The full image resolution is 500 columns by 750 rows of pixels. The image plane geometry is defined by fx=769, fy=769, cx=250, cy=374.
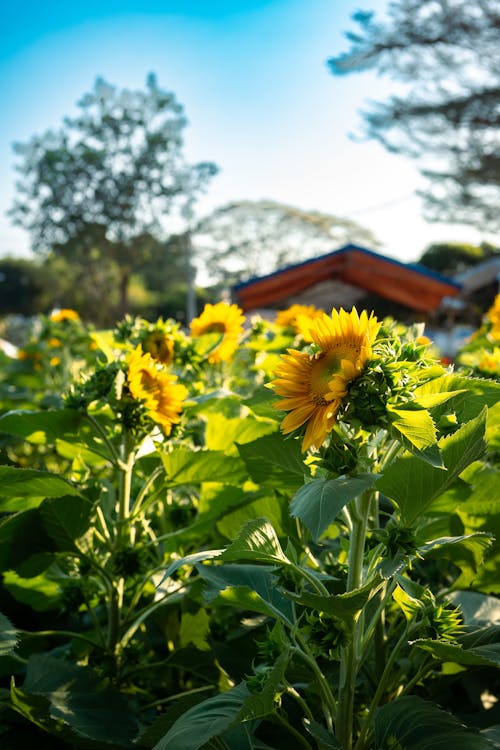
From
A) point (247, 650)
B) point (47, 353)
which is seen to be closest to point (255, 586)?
point (247, 650)

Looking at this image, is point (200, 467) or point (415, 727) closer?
point (415, 727)

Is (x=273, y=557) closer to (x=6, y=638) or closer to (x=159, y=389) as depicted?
(x=6, y=638)

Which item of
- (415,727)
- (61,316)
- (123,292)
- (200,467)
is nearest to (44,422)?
(200,467)

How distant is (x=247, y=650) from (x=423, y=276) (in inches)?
A: 228

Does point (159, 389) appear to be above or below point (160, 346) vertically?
below

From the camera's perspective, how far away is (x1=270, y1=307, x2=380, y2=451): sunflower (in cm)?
91

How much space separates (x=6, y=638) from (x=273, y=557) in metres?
0.39

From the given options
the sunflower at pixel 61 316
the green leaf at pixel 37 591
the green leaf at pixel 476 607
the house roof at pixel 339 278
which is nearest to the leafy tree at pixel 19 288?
the house roof at pixel 339 278

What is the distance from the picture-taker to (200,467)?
1.28 meters

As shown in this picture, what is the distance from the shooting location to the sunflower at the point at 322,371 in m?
0.91

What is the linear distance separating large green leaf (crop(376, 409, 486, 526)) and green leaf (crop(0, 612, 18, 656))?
520 millimetres

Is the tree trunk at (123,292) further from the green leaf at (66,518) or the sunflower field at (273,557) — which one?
the green leaf at (66,518)

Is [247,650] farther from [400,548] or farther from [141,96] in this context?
[141,96]

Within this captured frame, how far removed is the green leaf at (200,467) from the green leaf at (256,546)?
0.95 feet
